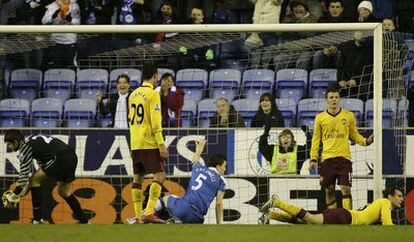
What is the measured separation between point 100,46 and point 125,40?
329 millimetres

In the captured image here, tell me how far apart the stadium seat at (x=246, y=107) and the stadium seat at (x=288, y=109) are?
286mm

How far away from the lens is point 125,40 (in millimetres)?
14938

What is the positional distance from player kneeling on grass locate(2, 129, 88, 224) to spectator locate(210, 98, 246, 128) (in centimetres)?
171

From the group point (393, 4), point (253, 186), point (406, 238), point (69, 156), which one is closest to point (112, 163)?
point (69, 156)

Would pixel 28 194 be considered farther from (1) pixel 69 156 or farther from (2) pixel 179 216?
(2) pixel 179 216

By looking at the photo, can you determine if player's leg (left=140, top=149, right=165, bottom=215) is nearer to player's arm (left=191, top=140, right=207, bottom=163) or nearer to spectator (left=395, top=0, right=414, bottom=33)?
player's arm (left=191, top=140, right=207, bottom=163)

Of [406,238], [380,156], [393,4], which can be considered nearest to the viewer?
[406,238]

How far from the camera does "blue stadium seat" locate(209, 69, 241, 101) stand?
14.9 m

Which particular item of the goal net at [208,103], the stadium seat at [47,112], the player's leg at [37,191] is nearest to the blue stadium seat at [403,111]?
the goal net at [208,103]

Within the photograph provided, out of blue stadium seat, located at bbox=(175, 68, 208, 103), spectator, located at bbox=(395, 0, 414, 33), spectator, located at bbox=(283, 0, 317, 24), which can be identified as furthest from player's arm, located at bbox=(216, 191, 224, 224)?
spectator, located at bbox=(395, 0, 414, 33)

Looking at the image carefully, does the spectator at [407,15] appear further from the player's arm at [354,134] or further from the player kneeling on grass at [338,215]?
the player kneeling on grass at [338,215]

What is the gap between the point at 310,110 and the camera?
15031mm

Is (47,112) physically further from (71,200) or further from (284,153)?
(284,153)

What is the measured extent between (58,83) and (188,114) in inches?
62.1
